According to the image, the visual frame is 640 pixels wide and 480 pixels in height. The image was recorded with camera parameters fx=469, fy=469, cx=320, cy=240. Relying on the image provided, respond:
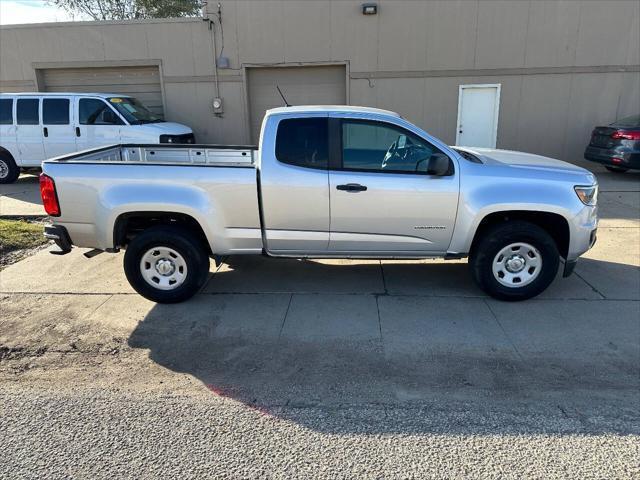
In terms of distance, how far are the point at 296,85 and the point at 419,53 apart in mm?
3442

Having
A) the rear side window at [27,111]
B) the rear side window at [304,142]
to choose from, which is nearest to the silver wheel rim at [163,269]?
the rear side window at [304,142]

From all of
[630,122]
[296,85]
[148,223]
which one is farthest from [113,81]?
[630,122]

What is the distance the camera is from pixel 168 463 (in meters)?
2.69

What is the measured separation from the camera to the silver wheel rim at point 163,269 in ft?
15.3

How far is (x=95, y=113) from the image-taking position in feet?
34.6

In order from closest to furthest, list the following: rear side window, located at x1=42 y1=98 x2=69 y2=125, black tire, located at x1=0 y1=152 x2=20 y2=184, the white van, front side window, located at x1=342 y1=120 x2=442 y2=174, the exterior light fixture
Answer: front side window, located at x1=342 y1=120 x2=442 y2=174
the white van
rear side window, located at x1=42 y1=98 x2=69 y2=125
black tire, located at x1=0 y1=152 x2=20 y2=184
the exterior light fixture

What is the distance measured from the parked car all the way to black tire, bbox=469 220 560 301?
24.7ft

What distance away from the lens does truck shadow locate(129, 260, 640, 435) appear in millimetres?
3070

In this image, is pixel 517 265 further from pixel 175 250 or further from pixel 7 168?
pixel 7 168

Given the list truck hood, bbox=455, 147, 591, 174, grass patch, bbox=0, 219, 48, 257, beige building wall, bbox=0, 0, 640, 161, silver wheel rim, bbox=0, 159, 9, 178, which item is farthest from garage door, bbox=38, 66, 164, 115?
truck hood, bbox=455, 147, 591, 174

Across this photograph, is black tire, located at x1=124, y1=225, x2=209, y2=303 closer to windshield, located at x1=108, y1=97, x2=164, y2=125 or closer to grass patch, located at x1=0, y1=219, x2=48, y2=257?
grass patch, located at x1=0, y1=219, x2=48, y2=257

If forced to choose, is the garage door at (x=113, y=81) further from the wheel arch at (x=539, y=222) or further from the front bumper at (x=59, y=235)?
the wheel arch at (x=539, y=222)

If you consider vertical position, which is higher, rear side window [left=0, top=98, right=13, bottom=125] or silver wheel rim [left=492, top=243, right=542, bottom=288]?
rear side window [left=0, top=98, right=13, bottom=125]

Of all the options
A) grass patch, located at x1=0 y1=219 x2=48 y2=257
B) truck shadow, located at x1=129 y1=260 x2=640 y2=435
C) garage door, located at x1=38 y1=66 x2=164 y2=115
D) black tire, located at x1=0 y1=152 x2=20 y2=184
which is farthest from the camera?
garage door, located at x1=38 y1=66 x2=164 y2=115
